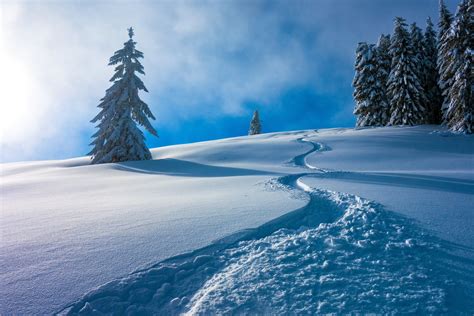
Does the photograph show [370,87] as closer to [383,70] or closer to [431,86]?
[383,70]

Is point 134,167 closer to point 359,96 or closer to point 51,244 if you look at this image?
point 51,244

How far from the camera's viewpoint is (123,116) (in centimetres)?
1802

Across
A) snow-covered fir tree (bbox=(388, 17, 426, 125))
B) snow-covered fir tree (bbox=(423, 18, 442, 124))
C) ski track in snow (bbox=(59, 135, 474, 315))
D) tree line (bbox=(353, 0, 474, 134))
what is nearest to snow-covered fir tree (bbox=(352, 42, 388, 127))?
tree line (bbox=(353, 0, 474, 134))

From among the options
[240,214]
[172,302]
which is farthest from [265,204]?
[172,302]

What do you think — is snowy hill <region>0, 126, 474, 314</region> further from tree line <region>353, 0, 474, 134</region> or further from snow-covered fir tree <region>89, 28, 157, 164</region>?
tree line <region>353, 0, 474, 134</region>

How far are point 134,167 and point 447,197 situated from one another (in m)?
12.5

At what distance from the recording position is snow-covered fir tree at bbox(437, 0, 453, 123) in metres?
22.9

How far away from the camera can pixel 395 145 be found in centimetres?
1587

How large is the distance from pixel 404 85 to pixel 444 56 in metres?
4.02

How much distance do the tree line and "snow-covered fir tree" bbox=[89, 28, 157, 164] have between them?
951 inches

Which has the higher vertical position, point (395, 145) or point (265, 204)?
point (395, 145)

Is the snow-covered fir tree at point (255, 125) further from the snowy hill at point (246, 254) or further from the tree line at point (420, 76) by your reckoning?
the snowy hill at point (246, 254)

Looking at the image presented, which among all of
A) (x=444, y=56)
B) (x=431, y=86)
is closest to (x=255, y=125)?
(x=431, y=86)

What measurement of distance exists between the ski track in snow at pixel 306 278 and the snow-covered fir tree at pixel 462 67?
22.7m
